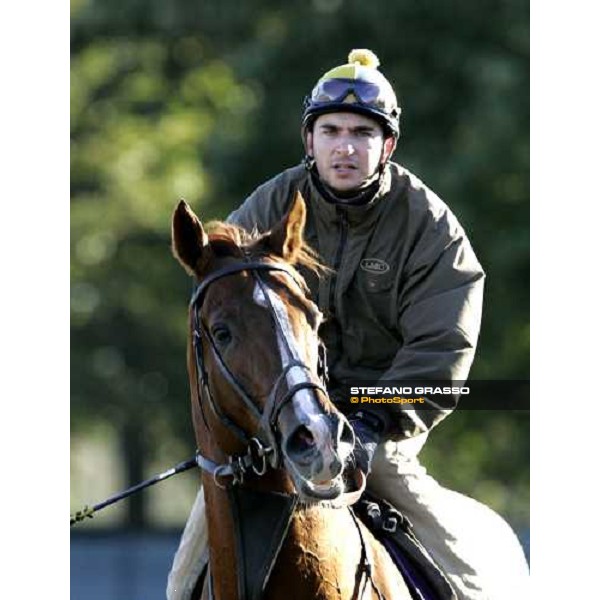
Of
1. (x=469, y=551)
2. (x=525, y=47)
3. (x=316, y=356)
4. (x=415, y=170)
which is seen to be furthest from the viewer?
(x=525, y=47)

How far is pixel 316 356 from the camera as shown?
16.0 ft

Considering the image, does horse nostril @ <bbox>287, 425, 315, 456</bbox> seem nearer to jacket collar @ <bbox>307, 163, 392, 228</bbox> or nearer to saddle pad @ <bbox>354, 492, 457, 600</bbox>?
saddle pad @ <bbox>354, 492, 457, 600</bbox>

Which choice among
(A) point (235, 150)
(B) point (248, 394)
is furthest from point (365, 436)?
(A) point (235, 150)

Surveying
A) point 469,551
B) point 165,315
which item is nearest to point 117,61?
point 165,315

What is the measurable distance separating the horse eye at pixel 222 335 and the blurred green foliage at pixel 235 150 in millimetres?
9859

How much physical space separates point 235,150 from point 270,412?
11.4m

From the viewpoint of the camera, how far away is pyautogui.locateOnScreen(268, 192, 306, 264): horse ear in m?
5.21

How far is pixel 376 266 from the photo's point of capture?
585 cm

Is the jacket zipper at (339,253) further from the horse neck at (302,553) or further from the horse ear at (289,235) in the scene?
the horse neck at (302,553)

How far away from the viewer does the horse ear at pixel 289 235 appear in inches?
205

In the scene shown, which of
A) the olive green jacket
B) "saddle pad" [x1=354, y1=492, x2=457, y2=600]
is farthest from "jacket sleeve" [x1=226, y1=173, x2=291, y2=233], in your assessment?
"saddle pad" [x1=354, y1=492, x2=457, y2=600]

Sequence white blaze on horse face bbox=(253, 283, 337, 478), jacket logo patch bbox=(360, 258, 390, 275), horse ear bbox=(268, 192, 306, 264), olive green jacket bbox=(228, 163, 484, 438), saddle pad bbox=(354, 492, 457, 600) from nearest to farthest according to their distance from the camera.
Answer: white blaze on horse face bbox=(253, 283, 337, 478) → horse ear bbox=(268, 192, 306, 264) → saddle pad bbox=(354, 492, 457, 600) → olive green jacket bbox=(228, 163, 484, 438) → jacket logo patch bbox=(360, 258, 390, 275)
